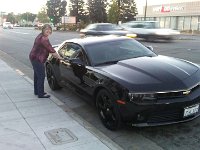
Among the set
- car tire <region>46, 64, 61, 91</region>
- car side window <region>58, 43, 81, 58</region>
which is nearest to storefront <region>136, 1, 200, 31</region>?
car tire <region>46, 64, 61, 91</region>

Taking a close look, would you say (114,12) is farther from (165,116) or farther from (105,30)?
(165,116)

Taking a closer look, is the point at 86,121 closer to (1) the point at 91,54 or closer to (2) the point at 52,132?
(2) the point at 52,132

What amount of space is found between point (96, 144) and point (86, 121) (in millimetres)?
1116

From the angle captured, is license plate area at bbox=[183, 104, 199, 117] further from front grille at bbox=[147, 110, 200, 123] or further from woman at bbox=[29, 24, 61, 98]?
woman at bbox=[29, 24, 61, 98]

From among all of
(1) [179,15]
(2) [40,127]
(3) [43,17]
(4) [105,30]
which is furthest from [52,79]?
(3) [43,17]

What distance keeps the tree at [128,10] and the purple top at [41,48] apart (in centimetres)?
6187

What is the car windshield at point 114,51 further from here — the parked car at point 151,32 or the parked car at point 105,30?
the parked car at point 151,32

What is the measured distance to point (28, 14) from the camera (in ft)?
489

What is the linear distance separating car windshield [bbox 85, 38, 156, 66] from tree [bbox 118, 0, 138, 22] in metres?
62.2

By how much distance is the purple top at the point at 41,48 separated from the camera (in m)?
6.79

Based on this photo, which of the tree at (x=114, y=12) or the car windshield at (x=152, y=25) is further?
the tree at (x=114, y=12)

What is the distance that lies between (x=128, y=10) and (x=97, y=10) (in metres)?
6.49

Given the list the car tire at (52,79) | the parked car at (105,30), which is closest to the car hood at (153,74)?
the car tire at (52,79)

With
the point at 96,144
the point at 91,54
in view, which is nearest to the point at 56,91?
the point at 91,54
